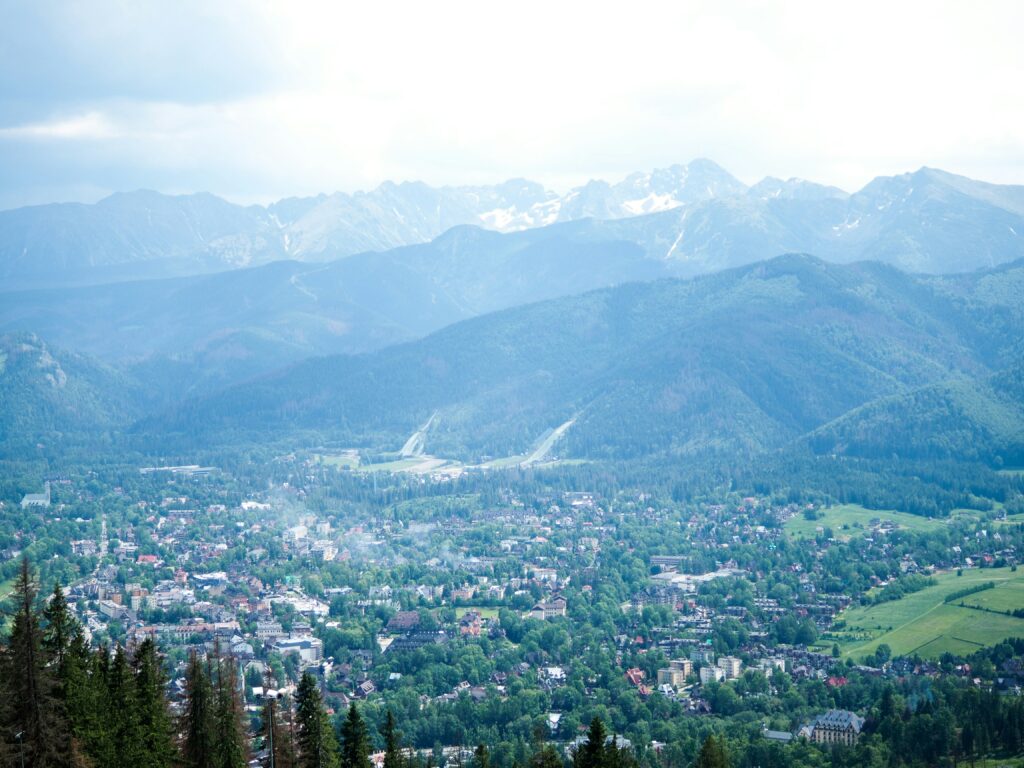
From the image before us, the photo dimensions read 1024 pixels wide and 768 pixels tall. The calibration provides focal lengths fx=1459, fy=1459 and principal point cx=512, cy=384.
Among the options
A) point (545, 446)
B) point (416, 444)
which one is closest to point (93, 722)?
point (545, 446)

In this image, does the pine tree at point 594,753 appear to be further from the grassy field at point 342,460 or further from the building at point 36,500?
the grassy field at point 342,460

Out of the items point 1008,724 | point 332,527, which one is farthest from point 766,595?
point 332,527

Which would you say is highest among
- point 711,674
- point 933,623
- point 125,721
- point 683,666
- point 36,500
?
point 125,721

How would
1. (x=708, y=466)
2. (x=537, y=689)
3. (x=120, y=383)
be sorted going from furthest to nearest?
(x=120, y=383)
(x=708, y=466)
(x=537, y=689)

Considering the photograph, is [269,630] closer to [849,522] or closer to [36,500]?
[849,522]

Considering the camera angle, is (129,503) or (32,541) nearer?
(32,541)

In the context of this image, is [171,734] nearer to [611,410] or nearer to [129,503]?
[129,503]

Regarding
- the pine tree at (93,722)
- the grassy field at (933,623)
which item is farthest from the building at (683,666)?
the pine tree at (93,722)
